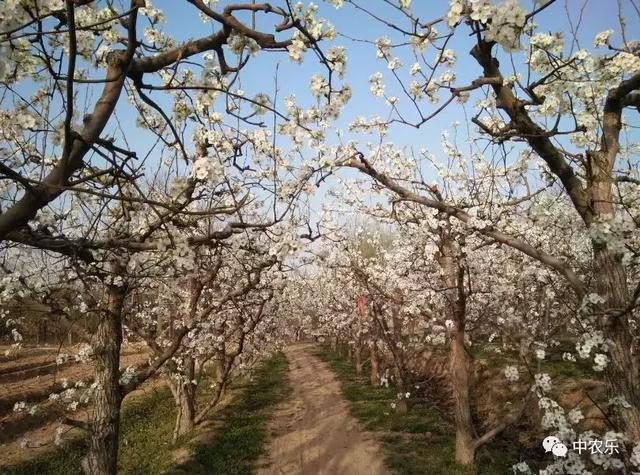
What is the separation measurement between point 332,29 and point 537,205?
3617mm

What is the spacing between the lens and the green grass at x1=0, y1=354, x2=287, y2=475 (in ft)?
39.9

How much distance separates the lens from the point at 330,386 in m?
24.5

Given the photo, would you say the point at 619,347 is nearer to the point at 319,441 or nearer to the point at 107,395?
the point at 107,395

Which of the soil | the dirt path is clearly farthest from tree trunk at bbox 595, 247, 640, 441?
the soil

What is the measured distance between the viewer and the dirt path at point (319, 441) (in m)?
11.8

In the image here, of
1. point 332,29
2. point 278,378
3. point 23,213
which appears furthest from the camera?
point 278,378

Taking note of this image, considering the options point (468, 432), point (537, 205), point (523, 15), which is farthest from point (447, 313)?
point (523, 15)

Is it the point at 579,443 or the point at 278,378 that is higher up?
the point at 579,443

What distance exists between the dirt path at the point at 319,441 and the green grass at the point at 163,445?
0.69 m

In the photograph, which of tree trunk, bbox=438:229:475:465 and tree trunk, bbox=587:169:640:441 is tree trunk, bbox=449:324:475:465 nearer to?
tree trunk, bbox=438:229:475:465

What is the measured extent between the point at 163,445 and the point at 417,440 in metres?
7.83

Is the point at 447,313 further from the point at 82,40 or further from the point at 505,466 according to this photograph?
the point at 82,40

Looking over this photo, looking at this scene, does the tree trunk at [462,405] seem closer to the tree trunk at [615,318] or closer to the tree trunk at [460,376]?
the tree trunk at [460,376]

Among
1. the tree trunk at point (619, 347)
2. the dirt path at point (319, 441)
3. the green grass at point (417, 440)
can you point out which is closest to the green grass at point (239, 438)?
the dirt path at point (319, 441)
